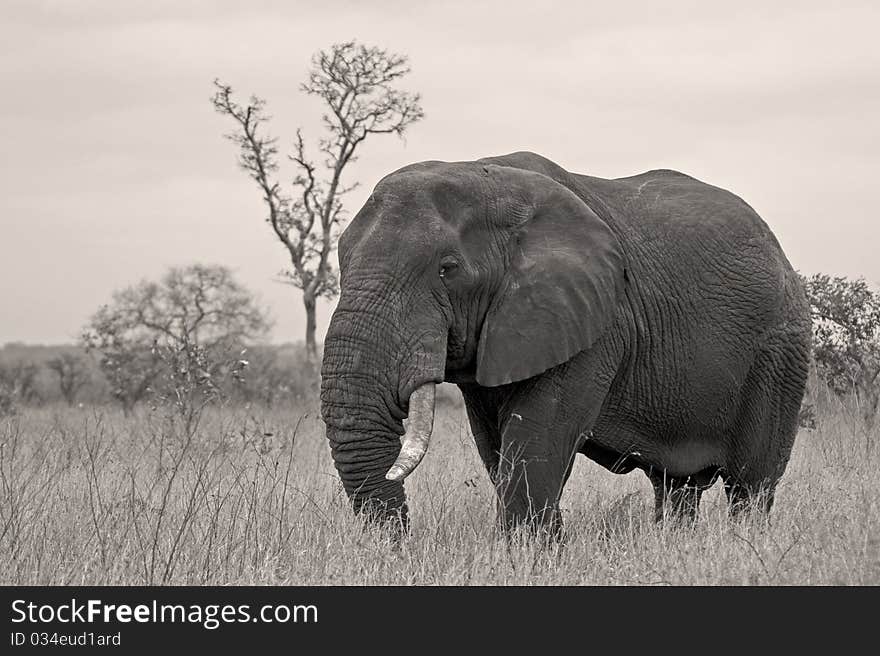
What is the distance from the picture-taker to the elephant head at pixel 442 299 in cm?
705

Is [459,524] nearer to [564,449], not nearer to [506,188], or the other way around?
[564,449]

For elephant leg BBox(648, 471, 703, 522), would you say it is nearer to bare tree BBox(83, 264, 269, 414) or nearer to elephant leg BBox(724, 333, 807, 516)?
elephant leg BBox(724, 333, 807, 516)

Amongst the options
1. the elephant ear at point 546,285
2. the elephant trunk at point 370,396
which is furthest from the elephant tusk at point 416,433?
the elephant ear at point 546,285

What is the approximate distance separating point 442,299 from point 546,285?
682mm

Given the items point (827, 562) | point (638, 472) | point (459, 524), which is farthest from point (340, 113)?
point (827, 562)

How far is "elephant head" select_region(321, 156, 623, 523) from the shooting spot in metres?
7.05

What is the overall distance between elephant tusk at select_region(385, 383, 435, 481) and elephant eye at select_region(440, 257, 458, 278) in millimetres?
647

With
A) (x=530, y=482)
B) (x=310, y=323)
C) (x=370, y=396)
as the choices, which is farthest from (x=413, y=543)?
(x=310, y=323)

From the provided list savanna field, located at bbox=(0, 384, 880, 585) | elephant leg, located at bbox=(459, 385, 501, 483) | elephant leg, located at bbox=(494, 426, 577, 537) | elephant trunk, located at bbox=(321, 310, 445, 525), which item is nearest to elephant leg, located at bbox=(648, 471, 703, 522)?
savanna field, located at bbox=(0, 384, 880, 585)

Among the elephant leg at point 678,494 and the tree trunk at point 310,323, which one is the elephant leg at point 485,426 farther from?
the tree trunk at point 310,323

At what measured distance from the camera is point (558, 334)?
7.44 meters

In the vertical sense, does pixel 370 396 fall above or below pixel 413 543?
above

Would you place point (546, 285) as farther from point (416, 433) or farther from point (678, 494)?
point (678, 494)

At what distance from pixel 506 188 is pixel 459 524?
2.23 meters
